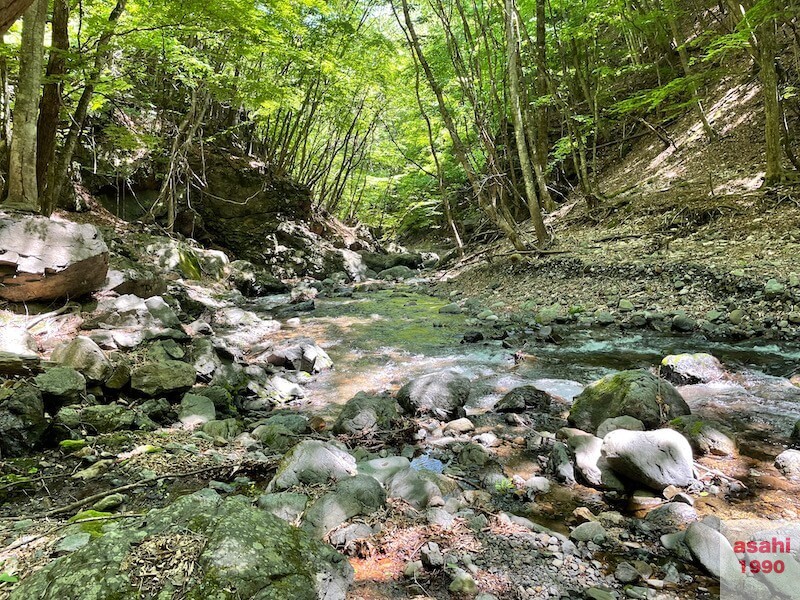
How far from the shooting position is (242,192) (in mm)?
17922

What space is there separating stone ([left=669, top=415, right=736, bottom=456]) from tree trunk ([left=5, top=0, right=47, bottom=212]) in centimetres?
905

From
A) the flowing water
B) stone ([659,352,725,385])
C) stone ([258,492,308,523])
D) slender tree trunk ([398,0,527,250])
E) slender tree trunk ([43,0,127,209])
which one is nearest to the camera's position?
stone ([258,492,308,523])

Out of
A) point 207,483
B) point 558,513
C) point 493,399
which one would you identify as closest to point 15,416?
point 207,483

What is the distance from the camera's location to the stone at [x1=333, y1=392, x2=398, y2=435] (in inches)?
184

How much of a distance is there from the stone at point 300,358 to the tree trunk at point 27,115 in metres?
4.29

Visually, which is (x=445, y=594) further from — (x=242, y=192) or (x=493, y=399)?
Answer: (x=242, y=192)

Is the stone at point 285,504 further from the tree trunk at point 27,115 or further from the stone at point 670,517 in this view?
the tree trunk at point 27,115

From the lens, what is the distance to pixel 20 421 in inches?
139

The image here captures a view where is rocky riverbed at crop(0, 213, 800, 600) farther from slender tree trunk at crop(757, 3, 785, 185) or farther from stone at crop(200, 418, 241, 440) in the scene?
slender tree trunk at crop(757, 3, 785, 185)

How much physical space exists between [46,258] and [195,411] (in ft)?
11.4

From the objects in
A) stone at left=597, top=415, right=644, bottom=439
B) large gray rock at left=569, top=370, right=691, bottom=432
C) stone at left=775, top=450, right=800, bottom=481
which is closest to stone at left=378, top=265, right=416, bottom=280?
large gray rock at left=569, top=370, right=691, bottom=432

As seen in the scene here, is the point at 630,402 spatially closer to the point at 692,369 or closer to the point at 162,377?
the point at 692,369

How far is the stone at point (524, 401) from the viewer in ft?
16.7

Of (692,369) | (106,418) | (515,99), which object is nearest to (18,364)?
(106,418)
